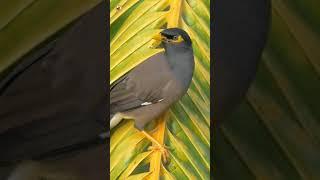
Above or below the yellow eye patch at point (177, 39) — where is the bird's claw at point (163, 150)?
below

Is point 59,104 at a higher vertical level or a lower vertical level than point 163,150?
higher

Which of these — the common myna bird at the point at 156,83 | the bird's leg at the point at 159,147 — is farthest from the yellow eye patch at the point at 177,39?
the bird's leg at the point at 159,147

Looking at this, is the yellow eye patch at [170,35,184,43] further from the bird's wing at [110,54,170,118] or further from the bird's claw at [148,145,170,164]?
the bird's claw at [148,145,170,164]

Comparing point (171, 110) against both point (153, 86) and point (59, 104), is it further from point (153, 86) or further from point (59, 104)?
point (59, 104)

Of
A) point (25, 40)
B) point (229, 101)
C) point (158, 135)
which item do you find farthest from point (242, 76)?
point (25, 40)

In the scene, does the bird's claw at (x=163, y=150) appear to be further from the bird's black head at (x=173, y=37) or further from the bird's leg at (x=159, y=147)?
the bird's black head at (x=173, y=37)

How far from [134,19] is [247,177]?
299 mm

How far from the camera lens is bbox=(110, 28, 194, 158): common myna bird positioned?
75 centimetres

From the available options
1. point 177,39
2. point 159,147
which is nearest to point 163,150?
point 159,147

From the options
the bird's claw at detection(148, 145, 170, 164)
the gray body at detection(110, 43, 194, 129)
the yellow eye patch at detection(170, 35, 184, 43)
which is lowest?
the bird's claw at detection(148, 145, 170, 164)

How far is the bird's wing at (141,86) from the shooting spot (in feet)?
2.44

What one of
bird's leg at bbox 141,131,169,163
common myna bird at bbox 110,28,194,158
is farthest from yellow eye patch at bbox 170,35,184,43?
bird's leg at bbox 141,131,169,163

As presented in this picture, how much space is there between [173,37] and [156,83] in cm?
6

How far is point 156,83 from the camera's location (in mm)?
753
